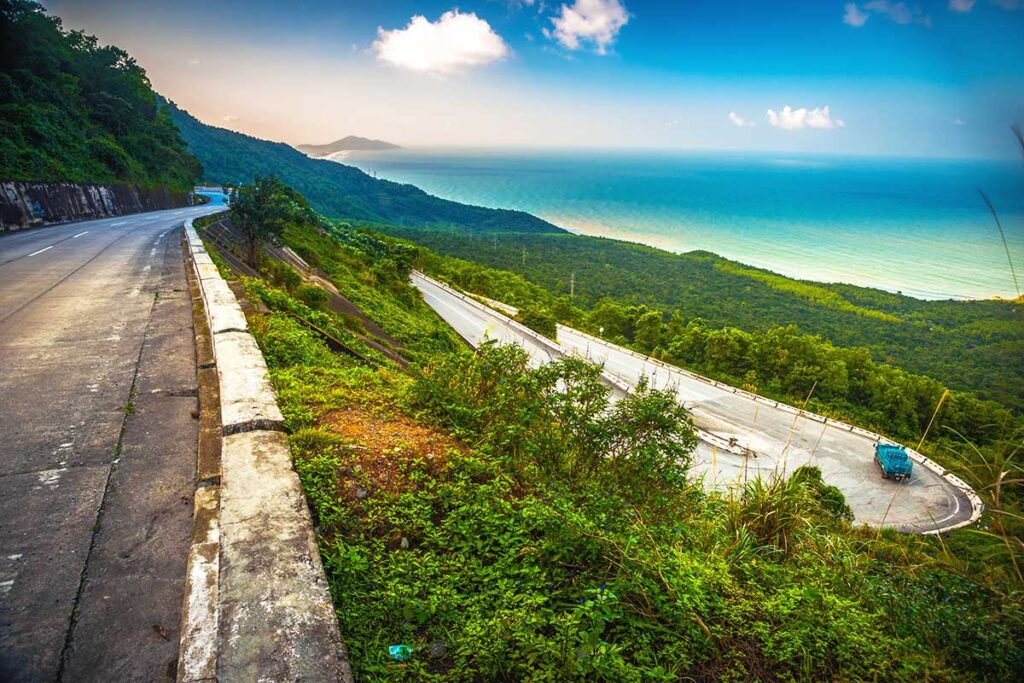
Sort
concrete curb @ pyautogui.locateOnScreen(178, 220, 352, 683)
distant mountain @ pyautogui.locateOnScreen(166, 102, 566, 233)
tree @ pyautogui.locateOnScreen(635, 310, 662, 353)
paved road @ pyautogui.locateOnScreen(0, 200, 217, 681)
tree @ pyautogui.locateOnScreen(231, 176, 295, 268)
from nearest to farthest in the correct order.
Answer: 1. concrete curb @ pyautogui.locateOnScreen(178, 220, 352, 683)
2. paved road @ pyautogui.locateOnScreen(0, 200, 217, 681)
3. tree @ pyautogui.locateOnScreen(231, 176, 295, 268)
4. tree @ pyautogui.locateOnScreen(635, 310, 662, 353)
5. distant mountain @ pyautogui.locateOnScreen(166, 102, 566, 233)

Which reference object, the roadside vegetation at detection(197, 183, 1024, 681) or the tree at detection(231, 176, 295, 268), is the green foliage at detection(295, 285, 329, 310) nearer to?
the tree at detection(231, 176, 295, 268)

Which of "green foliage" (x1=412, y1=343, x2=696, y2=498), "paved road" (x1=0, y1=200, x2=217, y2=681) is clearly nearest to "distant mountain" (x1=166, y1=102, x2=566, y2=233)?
"paved road" (x1=0, y1=200, x2=217, y2=681)

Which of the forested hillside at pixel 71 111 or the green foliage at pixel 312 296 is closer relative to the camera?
the green foliage at pixel 312 296

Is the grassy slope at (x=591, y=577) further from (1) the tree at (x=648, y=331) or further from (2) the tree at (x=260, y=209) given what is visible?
(1) the tree at (x=648, y=331)

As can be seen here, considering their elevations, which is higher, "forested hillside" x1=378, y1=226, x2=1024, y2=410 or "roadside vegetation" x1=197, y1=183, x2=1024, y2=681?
"roadside vegetation" x1=197, y1=183, x2=1024, y2=681

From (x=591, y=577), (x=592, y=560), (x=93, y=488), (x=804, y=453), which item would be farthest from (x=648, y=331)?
(x=93, y=488)

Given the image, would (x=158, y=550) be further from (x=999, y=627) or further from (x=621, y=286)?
(x=621, y=286)

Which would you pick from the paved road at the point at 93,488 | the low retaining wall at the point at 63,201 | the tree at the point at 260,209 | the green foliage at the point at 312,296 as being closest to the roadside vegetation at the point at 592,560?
the paved road at the point at 93,488
